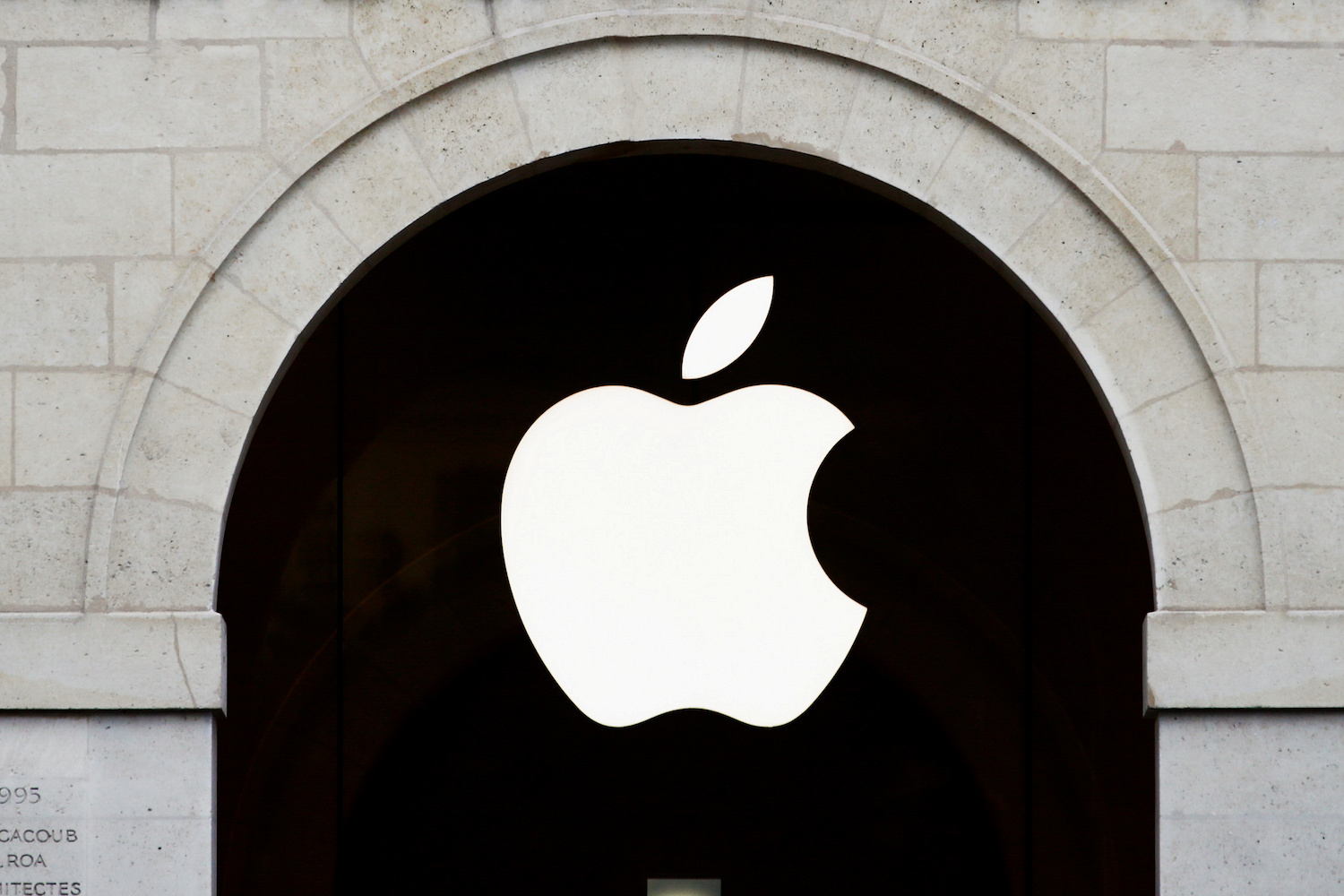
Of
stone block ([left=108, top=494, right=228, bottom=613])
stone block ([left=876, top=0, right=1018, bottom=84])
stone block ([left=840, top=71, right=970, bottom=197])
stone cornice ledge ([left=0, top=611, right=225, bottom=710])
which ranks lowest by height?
stone cornice ledge ([left=0, top=611, right=225, bottom=710])

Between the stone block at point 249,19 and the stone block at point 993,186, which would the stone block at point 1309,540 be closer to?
the stone block at point 993,186

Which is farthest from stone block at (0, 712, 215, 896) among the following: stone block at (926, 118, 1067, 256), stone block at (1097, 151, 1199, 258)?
stone block at (1097, 151, 1199, 258)

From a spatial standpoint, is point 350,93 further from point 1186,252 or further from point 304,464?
point 1186,252

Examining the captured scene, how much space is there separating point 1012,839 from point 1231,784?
1927 mm

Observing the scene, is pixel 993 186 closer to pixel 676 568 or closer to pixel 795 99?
pixel 795 99

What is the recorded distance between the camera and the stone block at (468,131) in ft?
19.6

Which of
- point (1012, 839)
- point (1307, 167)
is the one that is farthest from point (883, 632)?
point (1307, 167)

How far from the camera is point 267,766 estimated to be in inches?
296

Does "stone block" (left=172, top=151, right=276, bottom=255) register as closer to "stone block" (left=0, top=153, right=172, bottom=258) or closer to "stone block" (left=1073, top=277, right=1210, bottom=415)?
"stone block" (left=0, top=153, right=172, bottom=258)

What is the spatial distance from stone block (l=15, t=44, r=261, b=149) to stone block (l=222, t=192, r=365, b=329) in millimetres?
393

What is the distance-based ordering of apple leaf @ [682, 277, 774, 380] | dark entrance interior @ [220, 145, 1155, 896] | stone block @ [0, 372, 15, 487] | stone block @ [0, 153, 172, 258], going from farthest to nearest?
dark entrance interior @ [220, 145, 1155, 896]
apple leaf @ [682, 277, 774, 380]
stone block @ [0, 153, 172, 258]
stone block @ [0, 372, 15, 487]

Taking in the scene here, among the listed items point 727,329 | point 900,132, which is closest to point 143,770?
point 727,329

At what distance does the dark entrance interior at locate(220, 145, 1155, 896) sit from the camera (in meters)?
7.43

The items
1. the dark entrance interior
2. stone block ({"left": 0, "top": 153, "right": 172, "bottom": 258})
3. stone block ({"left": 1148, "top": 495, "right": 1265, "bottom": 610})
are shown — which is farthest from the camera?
the dark entrance interior
